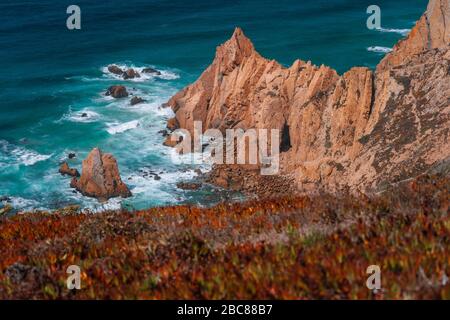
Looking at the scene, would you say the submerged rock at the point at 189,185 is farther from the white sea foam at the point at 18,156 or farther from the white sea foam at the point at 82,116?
the white sea foam at the point at 82,116

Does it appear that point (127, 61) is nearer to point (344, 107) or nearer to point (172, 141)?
point (172, 141)

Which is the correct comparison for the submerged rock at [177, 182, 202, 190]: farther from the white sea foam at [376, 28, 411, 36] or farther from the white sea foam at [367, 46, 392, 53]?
the white sea foam at [376, 28, 411, 36]

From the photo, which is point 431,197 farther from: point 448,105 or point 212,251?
point 448,105

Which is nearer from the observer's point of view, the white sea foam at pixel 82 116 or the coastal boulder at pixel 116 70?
the white sea foam at pixel 82 116

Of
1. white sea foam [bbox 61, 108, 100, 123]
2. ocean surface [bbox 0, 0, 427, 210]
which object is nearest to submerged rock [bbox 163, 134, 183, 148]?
ocean surface [bbox 0, 0, 427, 210]

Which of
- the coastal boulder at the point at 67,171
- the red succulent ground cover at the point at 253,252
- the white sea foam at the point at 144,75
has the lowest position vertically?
the coastal boulder at the point at 67,171

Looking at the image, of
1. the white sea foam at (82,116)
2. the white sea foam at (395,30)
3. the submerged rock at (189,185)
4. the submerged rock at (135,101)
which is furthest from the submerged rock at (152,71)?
the white sea foam at (395,30)
